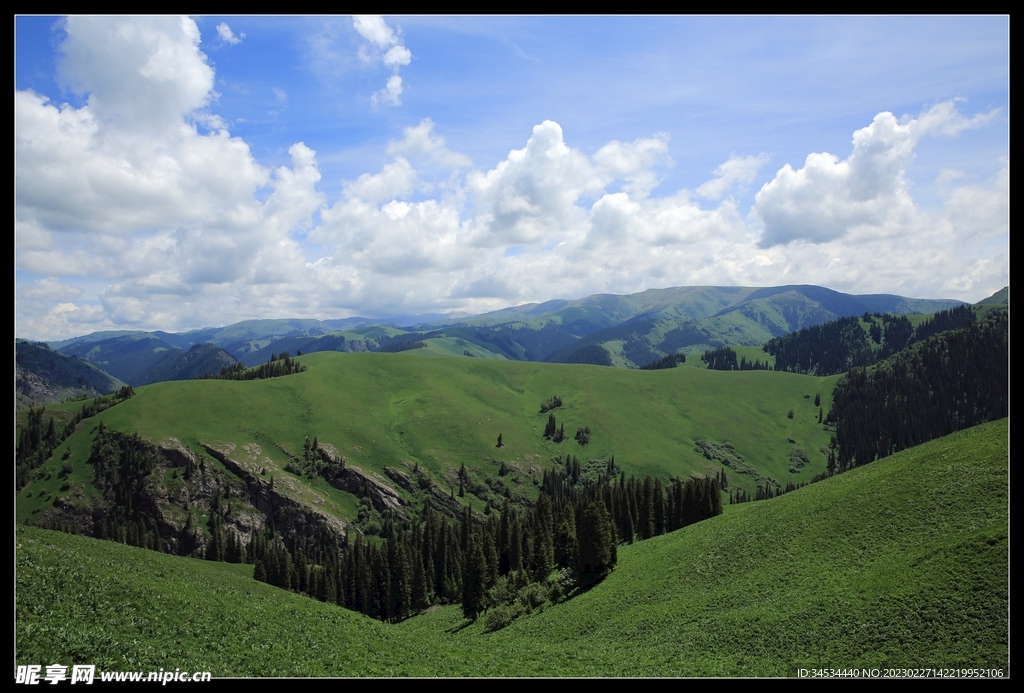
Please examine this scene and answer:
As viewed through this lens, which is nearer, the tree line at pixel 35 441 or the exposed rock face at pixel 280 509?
the tree line at pixel 35 441

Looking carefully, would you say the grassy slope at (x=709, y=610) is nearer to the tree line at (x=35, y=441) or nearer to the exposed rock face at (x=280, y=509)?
the exposed rock face at (x=280, y=509)

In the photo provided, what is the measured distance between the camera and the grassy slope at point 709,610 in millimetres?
32312

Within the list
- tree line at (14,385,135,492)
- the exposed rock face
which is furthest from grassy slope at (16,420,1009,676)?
tree line at (14,385,135,492)

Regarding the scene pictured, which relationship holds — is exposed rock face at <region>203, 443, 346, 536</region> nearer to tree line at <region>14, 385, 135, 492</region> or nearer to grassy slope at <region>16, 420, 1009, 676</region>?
tree line at <region>14, 385, 135, 492</region>

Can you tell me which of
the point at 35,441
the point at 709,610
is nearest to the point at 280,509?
the point at 35,441

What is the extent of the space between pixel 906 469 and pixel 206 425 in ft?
694

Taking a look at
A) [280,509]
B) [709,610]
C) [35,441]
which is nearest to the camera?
[709,610]

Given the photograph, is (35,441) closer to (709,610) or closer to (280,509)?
(280,509)

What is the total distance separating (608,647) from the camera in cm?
4875

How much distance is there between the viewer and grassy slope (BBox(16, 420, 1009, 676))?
106 feet

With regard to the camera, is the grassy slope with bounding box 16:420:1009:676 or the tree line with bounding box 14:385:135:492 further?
the tree line with bounding box 14:385:135:492

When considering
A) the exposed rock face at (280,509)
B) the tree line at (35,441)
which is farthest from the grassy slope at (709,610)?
the tree line at (35,441)

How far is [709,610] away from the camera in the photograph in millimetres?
50719
